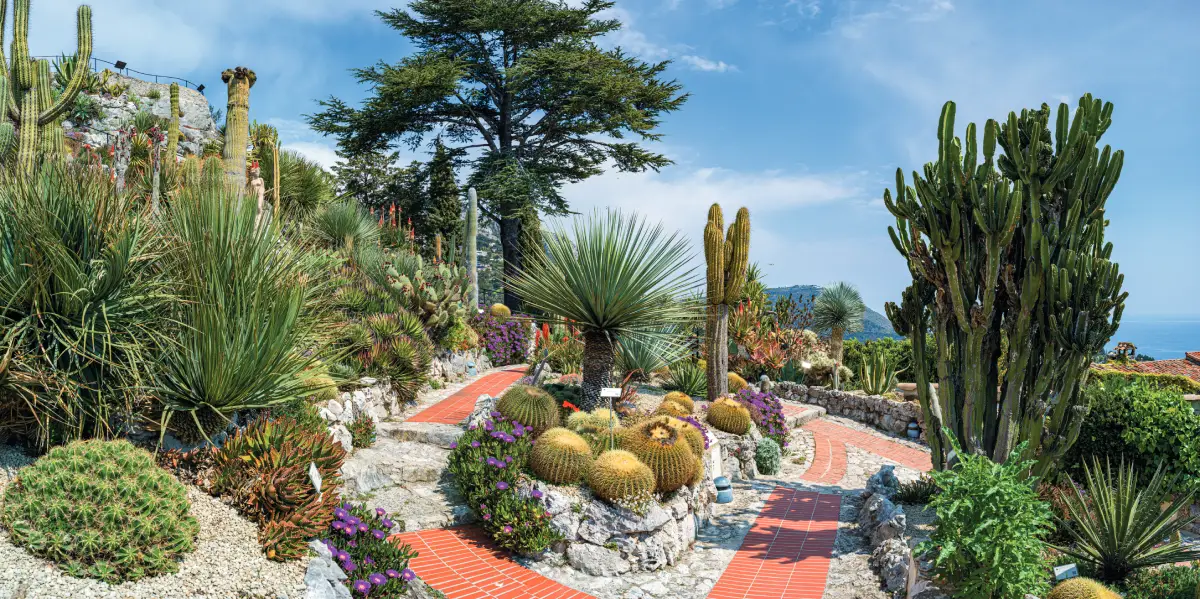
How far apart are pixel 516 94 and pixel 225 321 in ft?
68.2

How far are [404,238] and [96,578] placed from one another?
1939 cm

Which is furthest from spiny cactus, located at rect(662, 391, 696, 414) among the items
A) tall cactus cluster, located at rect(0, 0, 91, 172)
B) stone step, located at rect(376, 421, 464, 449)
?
tall cactus cluster, located at rect(0, 0, 91, 172)

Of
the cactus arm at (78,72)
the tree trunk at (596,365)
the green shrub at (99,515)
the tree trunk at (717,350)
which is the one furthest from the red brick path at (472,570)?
the tree trunk at (717,350)

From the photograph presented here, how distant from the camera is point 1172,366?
20.0m

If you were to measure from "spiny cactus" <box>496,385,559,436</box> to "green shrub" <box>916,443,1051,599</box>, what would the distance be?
4.68 metres

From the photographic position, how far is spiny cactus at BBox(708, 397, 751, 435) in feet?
36.1

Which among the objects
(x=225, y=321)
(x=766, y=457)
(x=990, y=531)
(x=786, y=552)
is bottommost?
(x=786, y=552)

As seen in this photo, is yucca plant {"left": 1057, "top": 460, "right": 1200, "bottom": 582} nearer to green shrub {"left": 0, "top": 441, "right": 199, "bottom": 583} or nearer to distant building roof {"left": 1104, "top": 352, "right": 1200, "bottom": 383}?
green shrub {"left": 0, "top": 441, "right": 199, "bottom": 583}

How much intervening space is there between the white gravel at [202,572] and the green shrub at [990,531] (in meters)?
4.62

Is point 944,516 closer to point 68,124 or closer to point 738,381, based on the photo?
point 738,381

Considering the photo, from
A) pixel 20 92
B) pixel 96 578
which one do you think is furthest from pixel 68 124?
pixel 96 578

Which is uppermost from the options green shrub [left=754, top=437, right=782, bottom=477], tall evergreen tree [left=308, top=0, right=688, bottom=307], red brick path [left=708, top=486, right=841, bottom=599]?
tall evergreen tree [left=308, top=0, right=688, bottom=307]

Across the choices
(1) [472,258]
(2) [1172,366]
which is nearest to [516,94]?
(1) [472,258]

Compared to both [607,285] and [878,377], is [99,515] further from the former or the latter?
[878,377]
